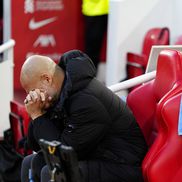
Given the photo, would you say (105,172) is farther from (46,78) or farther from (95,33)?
(95,33)

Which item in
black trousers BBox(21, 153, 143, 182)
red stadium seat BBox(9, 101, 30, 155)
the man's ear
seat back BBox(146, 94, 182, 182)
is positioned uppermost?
the man's ear

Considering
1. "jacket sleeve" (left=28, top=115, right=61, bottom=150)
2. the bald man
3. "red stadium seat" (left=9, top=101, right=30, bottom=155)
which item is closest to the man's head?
the bald man

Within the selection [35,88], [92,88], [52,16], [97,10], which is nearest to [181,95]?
[92,88]

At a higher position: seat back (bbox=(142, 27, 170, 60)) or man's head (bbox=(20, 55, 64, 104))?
man's head (bbox=(20, 55, 64, 104))

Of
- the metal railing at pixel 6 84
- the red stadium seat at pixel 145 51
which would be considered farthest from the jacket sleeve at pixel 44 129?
the red stadium seat at pixel 145 51

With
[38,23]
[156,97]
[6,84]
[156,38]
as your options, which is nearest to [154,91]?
[156,97]

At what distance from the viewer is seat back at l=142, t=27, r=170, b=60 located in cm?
497

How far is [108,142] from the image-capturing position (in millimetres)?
2740

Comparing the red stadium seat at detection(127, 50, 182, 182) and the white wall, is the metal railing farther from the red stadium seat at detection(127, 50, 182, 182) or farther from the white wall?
the red stadium seat at detection(127, 50, 182, 182)

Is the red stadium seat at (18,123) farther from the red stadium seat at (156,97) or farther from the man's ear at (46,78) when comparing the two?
the man's ear at (46,78)

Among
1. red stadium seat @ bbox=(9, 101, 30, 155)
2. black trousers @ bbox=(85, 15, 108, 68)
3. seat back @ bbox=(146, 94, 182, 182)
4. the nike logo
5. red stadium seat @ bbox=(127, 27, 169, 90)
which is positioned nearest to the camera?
seat back @ bbox=(146, 94, 182, 182)

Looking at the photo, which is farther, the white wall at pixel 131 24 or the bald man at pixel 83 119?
the white wall at pixel 131 24

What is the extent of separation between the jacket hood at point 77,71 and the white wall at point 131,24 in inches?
82.6

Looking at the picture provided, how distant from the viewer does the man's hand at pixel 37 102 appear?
271 centimetres
